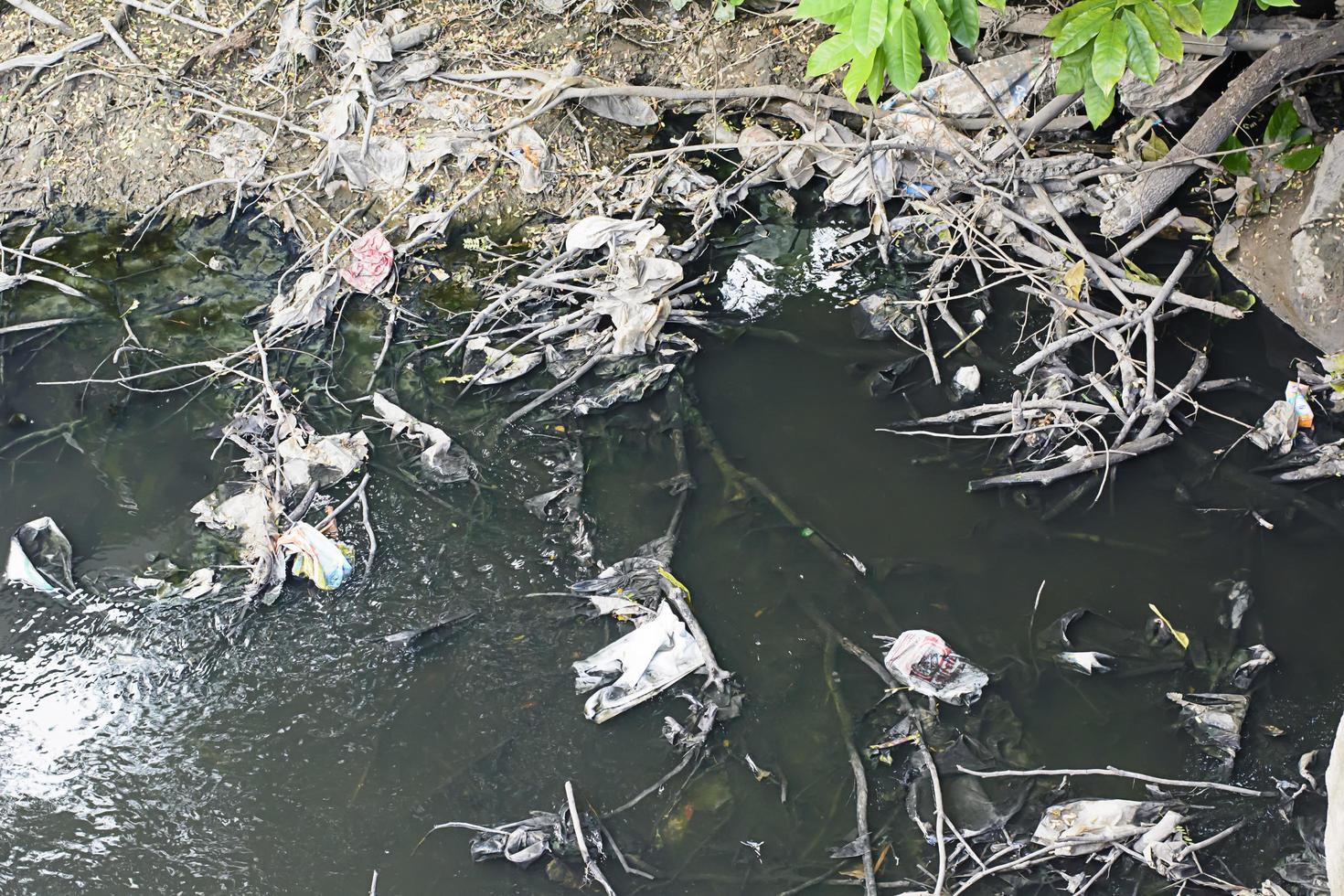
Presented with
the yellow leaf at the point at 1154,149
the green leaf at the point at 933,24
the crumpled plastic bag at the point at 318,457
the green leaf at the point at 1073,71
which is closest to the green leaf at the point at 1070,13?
the green leaf at the point at 1073,71

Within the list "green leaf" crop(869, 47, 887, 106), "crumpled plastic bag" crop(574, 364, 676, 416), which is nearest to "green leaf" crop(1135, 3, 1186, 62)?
"green leaf" crop(869, 47, 887, 106)

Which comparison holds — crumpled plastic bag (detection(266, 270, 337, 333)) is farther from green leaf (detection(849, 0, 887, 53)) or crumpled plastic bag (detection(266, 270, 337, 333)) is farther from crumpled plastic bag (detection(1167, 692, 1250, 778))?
crumpled plastic bag (detection(1167, 692, 1250, 778))

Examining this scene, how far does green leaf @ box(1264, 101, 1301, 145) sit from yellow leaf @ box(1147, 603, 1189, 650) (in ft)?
8.29

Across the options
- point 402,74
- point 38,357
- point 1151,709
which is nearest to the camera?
point 1151,709

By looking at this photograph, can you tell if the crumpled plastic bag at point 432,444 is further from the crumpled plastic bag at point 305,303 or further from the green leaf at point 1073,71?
the green leaf at point 1073,71

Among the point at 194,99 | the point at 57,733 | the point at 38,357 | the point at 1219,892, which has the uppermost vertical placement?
the point at 194,99

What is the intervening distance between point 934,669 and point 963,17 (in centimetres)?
185

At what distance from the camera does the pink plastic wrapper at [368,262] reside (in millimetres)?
4395

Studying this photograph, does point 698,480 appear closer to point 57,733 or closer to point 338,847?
point 338,847

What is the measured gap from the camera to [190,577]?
333cm

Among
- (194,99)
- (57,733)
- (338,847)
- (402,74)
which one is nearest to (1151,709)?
(338,847)

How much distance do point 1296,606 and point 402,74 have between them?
4575 mm

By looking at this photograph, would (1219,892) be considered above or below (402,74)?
below

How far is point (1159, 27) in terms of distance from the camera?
2.43 meters
